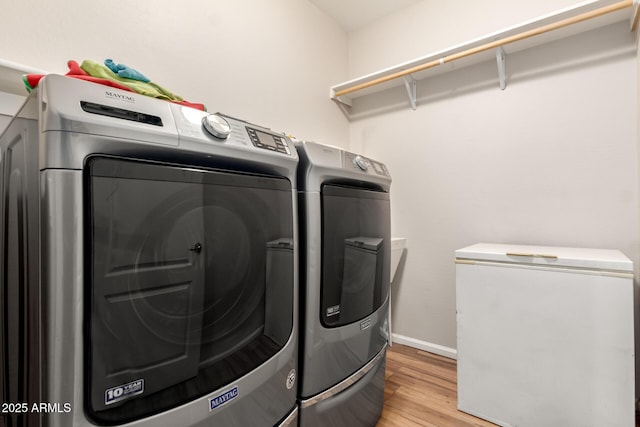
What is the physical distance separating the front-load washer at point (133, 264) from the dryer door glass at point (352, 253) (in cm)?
27

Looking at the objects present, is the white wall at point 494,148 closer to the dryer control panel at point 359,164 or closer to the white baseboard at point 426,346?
the white baseboard at point 426,346

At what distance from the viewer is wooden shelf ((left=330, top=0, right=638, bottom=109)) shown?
58.4 inches

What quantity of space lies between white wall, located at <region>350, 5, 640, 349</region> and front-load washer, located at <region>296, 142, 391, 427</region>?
3.04 feet

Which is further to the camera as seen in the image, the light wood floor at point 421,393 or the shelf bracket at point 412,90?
the shelf bracket at point 412,90

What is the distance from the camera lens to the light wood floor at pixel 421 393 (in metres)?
1.46

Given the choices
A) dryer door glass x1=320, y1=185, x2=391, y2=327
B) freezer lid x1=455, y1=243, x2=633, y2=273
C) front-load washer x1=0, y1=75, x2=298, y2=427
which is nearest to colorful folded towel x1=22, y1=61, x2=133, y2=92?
front-load washer x1=0, y1=75, x2=298, y2=427

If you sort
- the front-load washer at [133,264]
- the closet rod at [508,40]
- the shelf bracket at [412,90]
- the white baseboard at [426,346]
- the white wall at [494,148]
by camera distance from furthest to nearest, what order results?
the shelf bracket at [412,90], the white baseboard at [426,346], the white wall at [494,148], the closet rod at [508,40], the front-load washer at [133,264]

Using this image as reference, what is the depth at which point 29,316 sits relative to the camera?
0.53 m

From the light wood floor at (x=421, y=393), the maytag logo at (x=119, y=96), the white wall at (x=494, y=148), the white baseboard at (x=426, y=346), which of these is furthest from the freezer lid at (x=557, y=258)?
the maytag logo at (x=119, y=96)

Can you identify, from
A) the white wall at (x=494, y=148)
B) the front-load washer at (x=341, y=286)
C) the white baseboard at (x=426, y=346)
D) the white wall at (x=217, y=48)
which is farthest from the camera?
the white baseboard at (x=426, y=346)

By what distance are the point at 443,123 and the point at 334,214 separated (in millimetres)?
1502

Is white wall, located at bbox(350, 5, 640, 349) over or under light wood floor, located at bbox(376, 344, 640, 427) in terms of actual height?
over

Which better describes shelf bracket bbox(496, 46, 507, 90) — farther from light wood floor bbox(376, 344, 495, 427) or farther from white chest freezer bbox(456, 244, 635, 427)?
light wood floor bbox(376, 344, 495, 427)

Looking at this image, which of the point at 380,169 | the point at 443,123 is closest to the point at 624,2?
the point at 443,123
